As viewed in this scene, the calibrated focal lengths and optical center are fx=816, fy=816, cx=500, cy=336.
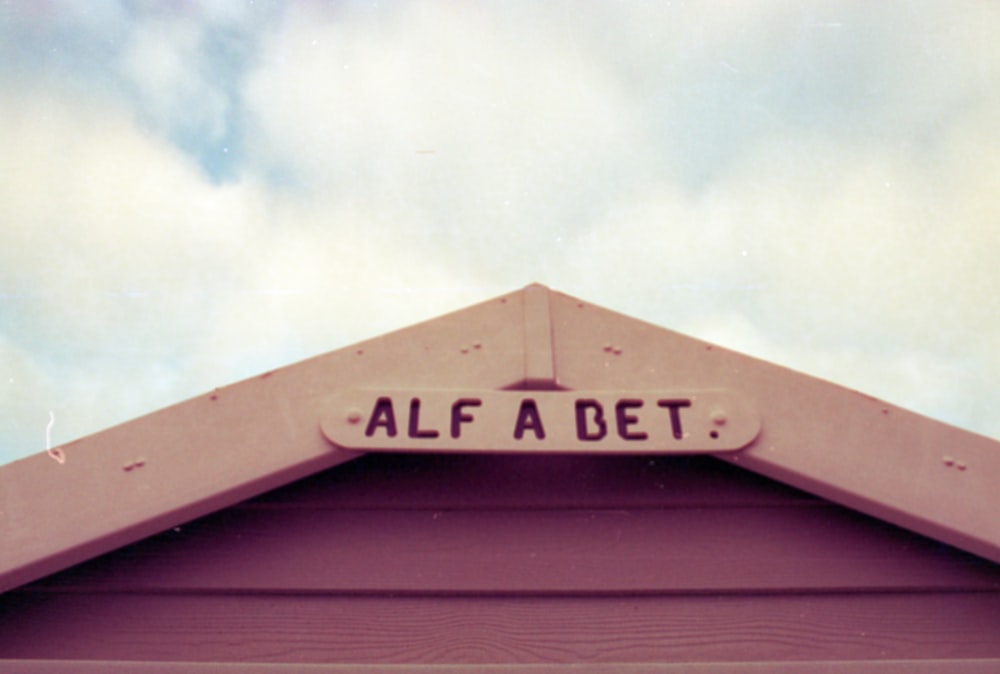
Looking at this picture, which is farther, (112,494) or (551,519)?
(551,519)

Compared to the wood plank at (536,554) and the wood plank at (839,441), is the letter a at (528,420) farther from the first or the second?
the wood plank at (536,554)

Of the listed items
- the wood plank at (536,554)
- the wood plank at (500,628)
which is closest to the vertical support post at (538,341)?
the wood plank at (536,554)

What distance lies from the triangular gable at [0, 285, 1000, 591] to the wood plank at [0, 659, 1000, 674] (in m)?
0.40

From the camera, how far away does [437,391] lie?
194 cm

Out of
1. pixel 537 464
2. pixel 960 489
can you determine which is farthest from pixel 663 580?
pixel 960 489

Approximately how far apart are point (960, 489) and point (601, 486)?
0.83 metres

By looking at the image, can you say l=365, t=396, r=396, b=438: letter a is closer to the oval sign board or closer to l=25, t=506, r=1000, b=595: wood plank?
the oval sign board

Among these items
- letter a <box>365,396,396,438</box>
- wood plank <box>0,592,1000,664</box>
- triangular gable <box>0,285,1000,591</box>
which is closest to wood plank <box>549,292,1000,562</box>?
triangular gable <box>0,285,1000,591</box>

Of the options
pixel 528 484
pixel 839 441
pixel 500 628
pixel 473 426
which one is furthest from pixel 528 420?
pixel 839 441

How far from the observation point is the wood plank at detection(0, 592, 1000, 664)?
1.83 m

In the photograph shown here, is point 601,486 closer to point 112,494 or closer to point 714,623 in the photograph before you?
point 714,623

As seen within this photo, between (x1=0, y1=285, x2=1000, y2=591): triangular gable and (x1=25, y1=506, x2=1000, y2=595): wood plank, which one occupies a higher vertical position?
(x1=0, y1=285, x2=1000, y2=591): triangular gable

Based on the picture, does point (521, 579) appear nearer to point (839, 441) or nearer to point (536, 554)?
point (536, 554)

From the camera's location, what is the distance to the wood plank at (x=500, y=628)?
1.83 m
